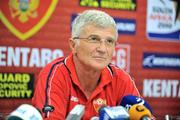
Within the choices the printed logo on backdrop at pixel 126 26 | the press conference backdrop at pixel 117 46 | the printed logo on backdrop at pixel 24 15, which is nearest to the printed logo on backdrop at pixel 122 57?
the press conference backdrop at pixel 117 46

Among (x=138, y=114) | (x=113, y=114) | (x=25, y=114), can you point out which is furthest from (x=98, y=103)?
(x=25, y=114)

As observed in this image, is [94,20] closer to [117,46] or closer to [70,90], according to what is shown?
[70,90]

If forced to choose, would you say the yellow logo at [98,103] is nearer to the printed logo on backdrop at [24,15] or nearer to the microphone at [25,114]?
the microphone at [25,114]

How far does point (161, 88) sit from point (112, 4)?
36.6 inches

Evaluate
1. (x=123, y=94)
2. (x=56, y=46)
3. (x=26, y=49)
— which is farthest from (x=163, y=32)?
(x=123, y=94)

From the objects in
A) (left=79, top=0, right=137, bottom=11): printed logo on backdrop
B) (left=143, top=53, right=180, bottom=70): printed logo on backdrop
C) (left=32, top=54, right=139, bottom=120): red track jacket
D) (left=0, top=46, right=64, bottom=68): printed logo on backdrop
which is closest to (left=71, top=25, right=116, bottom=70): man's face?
(left=32, top=54, right=139, bottom=120): red track jacket

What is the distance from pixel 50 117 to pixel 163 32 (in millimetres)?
2495

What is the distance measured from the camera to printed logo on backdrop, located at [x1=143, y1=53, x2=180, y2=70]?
13.5 ft

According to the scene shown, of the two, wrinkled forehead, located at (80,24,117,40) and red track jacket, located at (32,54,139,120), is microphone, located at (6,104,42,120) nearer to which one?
red track jacket, located at (32,54,139,120)

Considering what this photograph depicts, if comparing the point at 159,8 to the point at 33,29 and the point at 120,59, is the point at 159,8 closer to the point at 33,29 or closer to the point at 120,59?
the point at 120,59

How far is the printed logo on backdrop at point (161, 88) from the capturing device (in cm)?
416

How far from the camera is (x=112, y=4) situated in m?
3.91

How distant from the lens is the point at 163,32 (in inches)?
164

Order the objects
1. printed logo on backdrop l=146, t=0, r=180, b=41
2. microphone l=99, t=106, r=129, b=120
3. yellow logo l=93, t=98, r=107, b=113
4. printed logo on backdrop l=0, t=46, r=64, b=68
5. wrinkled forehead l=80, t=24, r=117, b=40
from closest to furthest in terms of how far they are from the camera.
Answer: microphone l=99, t=106, r=129, b=120 → wrinkled forehead l=80, t=24, r=117, b=40 → yellow logo l=93, t=98, r=107, b=113 → printed logo on backdrop l=0, t=46, r=64, b=68 → printed logo on backdrop l=146, t=0, r=180, b=41
